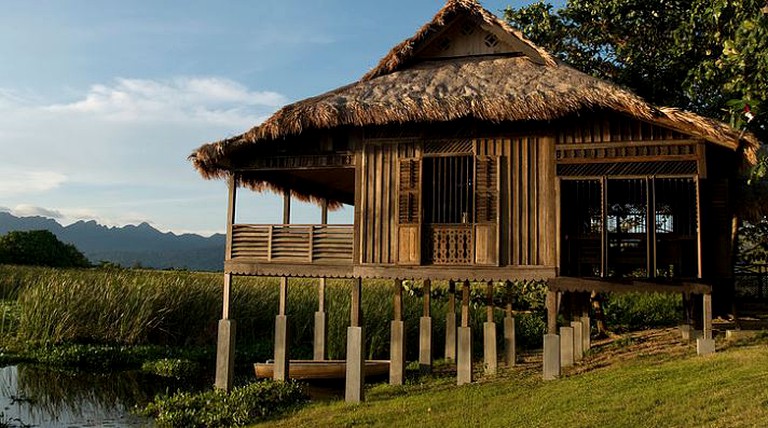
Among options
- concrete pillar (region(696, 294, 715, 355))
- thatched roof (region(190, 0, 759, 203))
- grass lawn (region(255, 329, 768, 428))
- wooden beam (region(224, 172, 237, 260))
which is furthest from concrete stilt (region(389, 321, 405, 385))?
concrete pillar (region(696, 294, 715, 355))

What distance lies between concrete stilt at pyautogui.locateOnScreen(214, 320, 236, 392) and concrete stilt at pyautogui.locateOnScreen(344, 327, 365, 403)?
6.69ft

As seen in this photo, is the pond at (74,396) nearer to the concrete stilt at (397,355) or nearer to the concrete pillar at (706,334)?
the concrete stilt at (397,355)

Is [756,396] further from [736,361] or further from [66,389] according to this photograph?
[66,389]

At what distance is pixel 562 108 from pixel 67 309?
454 inches

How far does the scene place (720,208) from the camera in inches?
408

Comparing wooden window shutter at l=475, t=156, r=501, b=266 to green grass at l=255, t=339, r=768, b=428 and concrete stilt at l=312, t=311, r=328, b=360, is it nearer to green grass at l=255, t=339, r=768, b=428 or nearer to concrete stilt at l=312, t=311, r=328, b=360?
green grass at l=255, t=339, r=768, b=428

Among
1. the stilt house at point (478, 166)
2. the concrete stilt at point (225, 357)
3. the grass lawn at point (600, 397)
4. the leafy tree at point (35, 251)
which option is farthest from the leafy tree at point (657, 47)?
the leafy tree at point (35, 251)

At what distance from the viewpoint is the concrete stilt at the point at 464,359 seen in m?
10.4

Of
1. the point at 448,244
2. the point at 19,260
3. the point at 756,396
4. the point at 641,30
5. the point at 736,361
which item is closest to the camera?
the point at 756,396

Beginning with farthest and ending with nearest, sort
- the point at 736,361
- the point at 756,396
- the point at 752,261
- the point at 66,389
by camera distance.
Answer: the point at 752,261 < the point at 66,389 < the point at 736,361 < the point at 756,396

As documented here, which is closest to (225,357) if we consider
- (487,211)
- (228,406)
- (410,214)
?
(228,406)

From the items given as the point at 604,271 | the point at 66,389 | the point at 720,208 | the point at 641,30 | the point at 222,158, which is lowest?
the point at 66,389

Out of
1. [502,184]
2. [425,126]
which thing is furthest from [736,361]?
[425,126]

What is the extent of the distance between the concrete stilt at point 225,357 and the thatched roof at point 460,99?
2538mm
